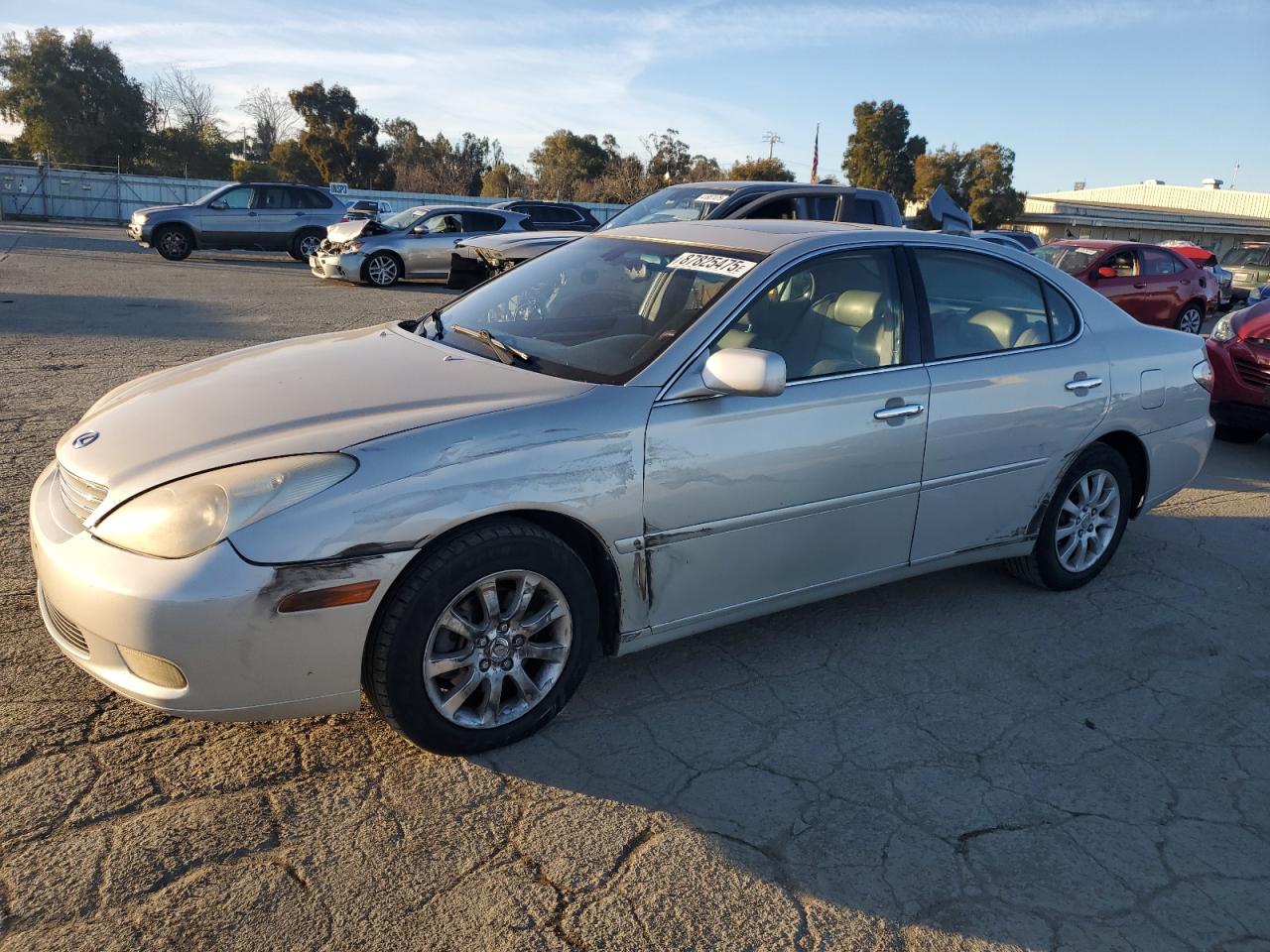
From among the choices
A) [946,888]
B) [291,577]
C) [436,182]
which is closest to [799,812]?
[946,888]

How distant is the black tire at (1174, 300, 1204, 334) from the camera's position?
1477 centimetres

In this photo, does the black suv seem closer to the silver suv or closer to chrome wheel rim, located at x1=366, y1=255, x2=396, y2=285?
chrome wheel rim, located at x1=366, y1=255, x2=396, y2=285

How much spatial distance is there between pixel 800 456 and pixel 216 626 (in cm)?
196

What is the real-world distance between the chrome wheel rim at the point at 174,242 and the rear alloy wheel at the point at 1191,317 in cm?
1867

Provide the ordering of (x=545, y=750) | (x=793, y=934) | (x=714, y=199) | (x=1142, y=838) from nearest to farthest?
(x=793, y=934)
(x=1142, y=838)
(x=545, y=750)
(x=714, y=199)

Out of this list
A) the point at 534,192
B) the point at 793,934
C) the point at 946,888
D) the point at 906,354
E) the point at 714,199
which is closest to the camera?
the point at 793,934

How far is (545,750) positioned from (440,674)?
0.44m

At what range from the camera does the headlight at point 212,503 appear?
2629 millimetres

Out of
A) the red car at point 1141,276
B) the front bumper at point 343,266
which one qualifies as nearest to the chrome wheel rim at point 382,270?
the front bumper at point 343,266

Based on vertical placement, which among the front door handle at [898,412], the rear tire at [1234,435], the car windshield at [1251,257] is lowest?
the rear tire at [1234,435]

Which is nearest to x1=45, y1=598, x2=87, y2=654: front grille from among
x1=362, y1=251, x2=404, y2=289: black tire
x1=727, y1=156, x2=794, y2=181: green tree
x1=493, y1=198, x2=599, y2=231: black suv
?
x1=362, y1=251, x2=404, y2=289: black tire

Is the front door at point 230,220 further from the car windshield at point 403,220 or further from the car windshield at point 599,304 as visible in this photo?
the car windshield at point 599,304

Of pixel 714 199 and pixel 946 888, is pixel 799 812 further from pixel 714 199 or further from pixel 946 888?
pixel 714 199

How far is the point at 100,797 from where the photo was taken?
2.71 metres
